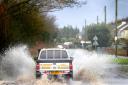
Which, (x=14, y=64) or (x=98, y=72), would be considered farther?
(x=98, y=72)

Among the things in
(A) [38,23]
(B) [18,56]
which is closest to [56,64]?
(B) [18,56]

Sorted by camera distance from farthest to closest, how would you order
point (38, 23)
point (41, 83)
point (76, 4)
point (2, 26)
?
point (38, 23) → point (76, 4) → point (2, 26) → point (41, 83)

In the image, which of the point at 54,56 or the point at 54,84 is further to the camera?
the point at 54,56

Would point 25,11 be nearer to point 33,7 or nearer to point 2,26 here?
point 33,7

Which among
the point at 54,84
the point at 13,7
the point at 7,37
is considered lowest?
the point at 54,84

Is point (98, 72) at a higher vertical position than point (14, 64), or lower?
lower

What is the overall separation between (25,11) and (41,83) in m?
15.4

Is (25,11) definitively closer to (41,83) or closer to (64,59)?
(64,59)

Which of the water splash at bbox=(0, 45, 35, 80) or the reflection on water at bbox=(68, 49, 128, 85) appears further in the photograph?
the water splash at bbox=(0, 45, 35, 80)

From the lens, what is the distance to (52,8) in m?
34.0

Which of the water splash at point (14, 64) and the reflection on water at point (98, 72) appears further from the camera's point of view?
the water splash at point (14, 64)

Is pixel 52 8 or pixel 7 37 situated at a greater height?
pixel 52 8

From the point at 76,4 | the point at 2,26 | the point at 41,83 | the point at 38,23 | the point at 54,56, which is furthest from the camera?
the point at 38,23

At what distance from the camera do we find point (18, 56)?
34.1 meters
